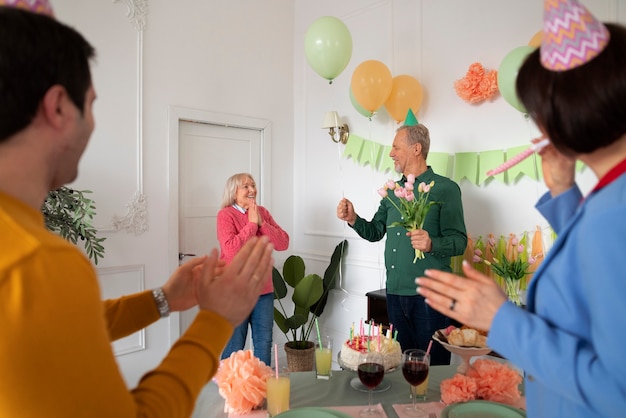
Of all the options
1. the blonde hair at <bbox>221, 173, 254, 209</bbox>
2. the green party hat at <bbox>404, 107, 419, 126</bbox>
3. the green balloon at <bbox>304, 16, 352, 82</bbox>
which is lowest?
the blonde hair at <bbox>221, 173, 254, 209</bbox>

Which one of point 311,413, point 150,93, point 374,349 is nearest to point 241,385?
point 311,413

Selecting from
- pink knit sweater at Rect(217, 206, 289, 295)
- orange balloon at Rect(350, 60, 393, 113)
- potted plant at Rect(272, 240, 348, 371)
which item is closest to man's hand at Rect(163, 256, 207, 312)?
pink knit sweater at Rect(217, 206, 289, 295)

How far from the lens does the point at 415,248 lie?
7.36 ft

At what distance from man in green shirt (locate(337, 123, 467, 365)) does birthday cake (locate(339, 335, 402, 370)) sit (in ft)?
2.72

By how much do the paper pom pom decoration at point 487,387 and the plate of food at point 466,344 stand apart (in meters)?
0.10

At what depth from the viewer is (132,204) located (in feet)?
10.6

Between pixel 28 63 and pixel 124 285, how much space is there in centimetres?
287

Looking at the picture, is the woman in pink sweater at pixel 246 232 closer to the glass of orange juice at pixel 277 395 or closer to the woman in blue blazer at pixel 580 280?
the glass of orange juice at pixel 277 395

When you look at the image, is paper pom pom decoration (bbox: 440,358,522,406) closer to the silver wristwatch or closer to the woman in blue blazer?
the woman in blue blazer

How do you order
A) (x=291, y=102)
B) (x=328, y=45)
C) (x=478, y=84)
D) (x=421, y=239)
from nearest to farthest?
(x=421, y=239), (x=478, y=84), (x=328, y=45), (x=291, y=102)

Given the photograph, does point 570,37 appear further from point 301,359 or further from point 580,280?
point 301,359

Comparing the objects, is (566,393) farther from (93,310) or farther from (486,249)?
(486,249)

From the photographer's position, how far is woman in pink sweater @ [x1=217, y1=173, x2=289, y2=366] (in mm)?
3059

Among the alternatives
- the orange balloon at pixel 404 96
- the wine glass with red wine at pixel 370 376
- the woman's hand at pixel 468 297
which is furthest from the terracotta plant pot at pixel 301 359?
the woman's hand at pixel 468 297
